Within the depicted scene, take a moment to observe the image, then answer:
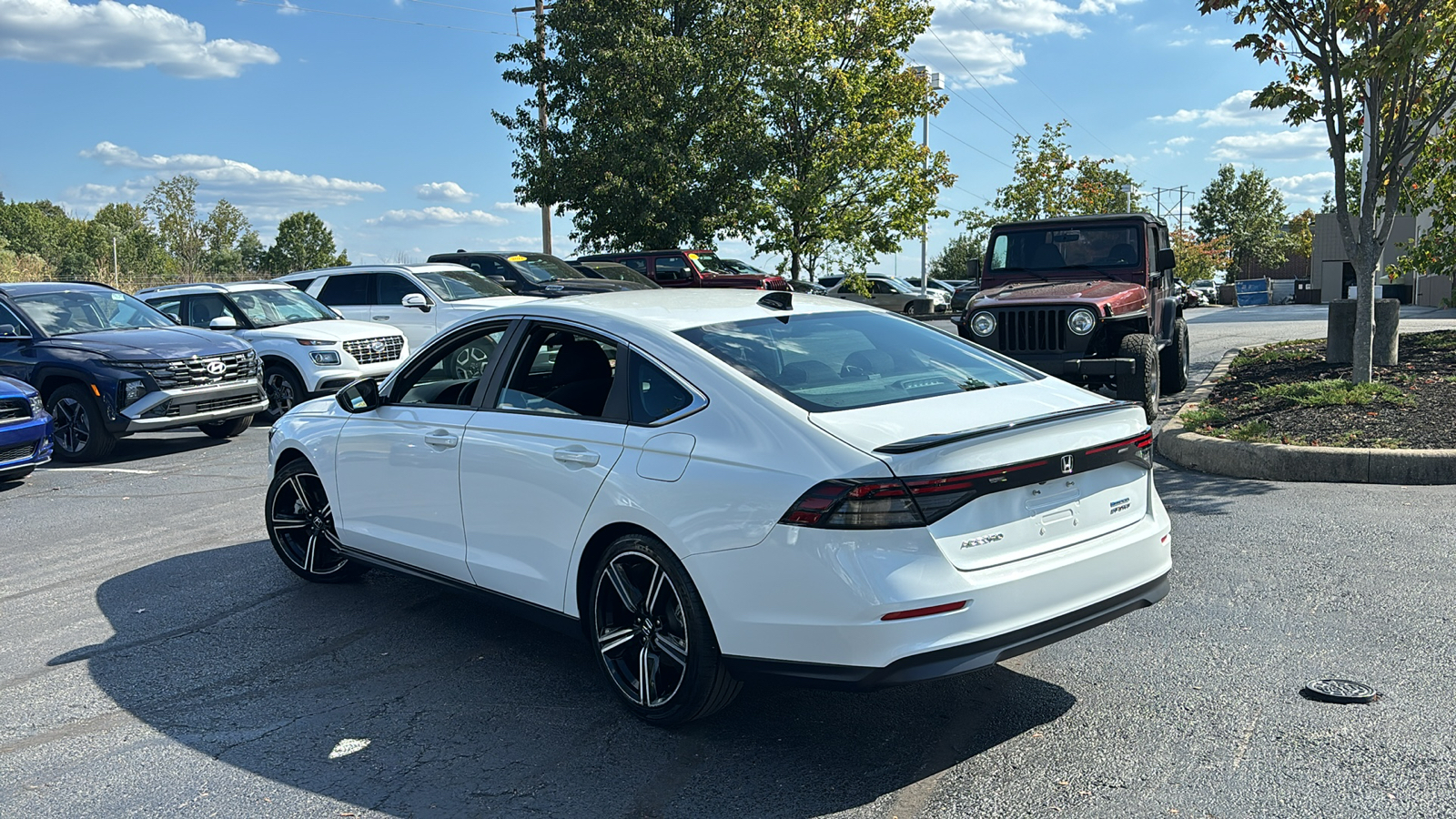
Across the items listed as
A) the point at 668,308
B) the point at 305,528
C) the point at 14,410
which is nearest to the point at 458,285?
the point at 14,410

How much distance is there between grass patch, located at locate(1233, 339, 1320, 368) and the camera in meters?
13.8

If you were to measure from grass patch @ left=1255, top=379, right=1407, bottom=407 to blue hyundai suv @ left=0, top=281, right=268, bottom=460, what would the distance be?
10.5 metres

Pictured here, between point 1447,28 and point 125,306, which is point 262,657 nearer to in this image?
point 125,306

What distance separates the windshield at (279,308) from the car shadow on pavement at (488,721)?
30.3 ft

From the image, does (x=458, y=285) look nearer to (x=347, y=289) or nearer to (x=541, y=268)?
(x=347, y=289)

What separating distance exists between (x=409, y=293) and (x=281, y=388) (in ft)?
7.63

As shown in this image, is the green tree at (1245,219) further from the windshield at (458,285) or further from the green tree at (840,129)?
the windshield at (458,285)

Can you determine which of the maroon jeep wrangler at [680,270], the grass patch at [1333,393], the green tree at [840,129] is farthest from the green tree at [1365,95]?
the green tree at [840,129]

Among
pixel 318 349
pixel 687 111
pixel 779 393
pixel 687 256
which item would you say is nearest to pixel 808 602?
pixel 779 393

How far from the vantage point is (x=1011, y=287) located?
38.1 feet

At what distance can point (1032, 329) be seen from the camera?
1062cm

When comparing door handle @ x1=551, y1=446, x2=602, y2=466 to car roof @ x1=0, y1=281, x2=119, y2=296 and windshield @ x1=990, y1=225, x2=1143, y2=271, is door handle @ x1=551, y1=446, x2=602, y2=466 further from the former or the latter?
car roof @ x1=0, y1=281, x2=119, y2=296

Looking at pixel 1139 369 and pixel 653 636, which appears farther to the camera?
pixel 1139 369

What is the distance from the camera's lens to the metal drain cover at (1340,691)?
4.16m
